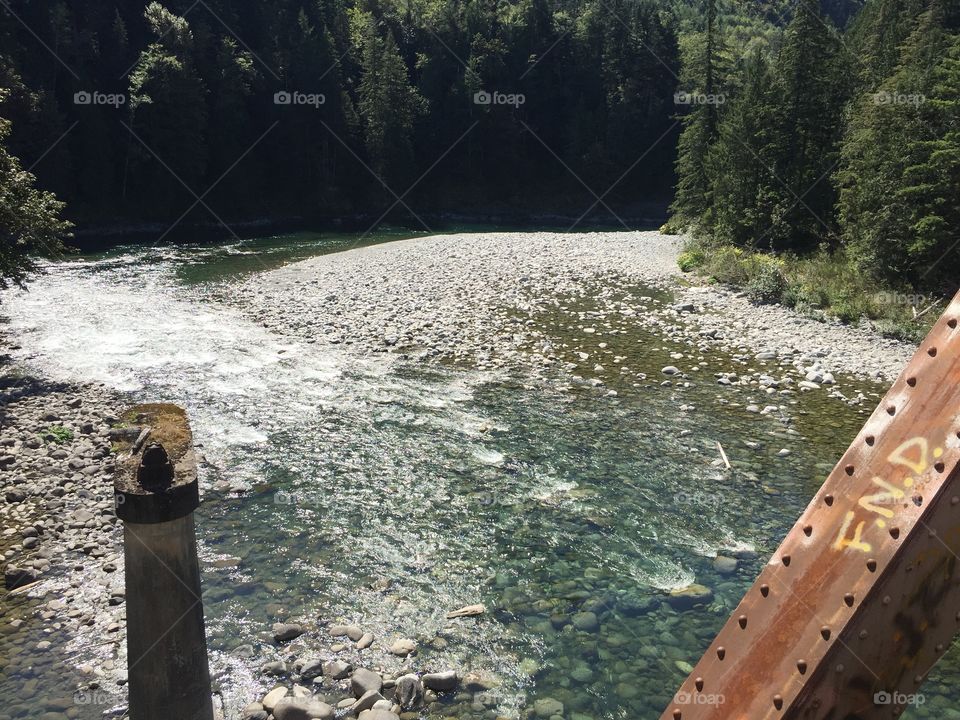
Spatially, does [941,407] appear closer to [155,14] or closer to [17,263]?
[17,263]

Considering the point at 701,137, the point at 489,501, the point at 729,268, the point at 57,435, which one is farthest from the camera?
the point at 701,137

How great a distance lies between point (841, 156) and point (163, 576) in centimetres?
2771

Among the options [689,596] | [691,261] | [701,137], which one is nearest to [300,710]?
[689,596]

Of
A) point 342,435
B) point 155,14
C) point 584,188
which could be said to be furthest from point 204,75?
point 342,435

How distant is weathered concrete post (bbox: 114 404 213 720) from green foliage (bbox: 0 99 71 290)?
13.1m

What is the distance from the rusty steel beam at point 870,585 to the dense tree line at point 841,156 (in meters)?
21.7

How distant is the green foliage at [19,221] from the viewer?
14914mm

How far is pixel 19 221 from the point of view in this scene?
15.1 metres

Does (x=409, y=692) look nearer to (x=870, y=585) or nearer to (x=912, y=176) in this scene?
(x=870, y=585)

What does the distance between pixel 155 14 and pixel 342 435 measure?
2377 inches

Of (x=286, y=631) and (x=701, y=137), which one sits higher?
(x=701, y=137)

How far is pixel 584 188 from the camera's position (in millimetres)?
72938

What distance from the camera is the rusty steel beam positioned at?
4.24 ft

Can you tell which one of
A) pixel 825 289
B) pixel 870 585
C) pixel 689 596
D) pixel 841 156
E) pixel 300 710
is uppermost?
pixel 841 156
